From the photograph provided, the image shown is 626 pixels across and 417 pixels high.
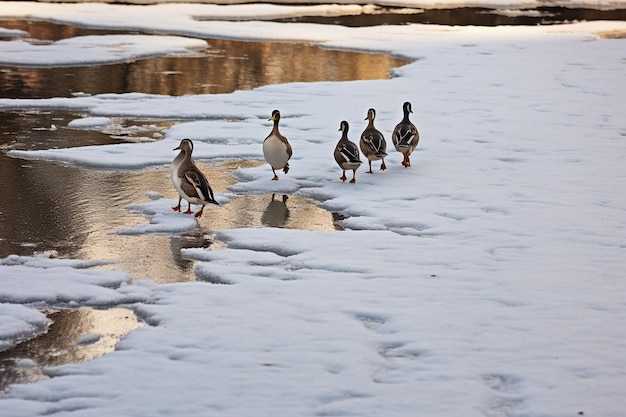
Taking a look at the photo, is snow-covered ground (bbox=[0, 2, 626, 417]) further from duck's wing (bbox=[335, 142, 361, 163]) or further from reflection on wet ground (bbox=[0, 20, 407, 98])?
reflection on wet ground (bbox=[0, 20, 407, 98])

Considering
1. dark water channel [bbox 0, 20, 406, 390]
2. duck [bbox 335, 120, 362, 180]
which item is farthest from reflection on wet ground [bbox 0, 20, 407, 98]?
duck [bbox 335, 120, 362, 180]

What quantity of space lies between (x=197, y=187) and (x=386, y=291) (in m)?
2.77

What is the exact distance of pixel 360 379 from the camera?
5742mm

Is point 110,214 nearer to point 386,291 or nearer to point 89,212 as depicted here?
point 89,212

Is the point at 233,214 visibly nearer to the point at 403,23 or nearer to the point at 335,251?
the point at 335,251

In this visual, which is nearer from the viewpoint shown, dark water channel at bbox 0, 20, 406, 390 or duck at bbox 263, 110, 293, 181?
dark water channel at bbox 0, 20, 406, 390

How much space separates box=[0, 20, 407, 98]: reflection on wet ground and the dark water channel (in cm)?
8

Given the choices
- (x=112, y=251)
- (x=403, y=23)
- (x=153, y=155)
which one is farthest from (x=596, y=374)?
(x=403, y=23)

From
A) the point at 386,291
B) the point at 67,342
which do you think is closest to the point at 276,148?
the point at 386,291

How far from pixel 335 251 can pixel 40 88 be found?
1140cm

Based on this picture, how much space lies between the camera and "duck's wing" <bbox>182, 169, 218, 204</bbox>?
927cm

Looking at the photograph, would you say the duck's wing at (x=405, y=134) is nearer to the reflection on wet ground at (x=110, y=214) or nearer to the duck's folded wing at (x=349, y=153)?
the duck's folded wing at (x=349, y=153)

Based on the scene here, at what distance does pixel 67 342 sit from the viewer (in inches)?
249

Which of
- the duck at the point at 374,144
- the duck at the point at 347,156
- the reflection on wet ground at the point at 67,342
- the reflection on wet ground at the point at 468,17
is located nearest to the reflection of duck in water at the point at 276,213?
the duck at the point at 347,156
